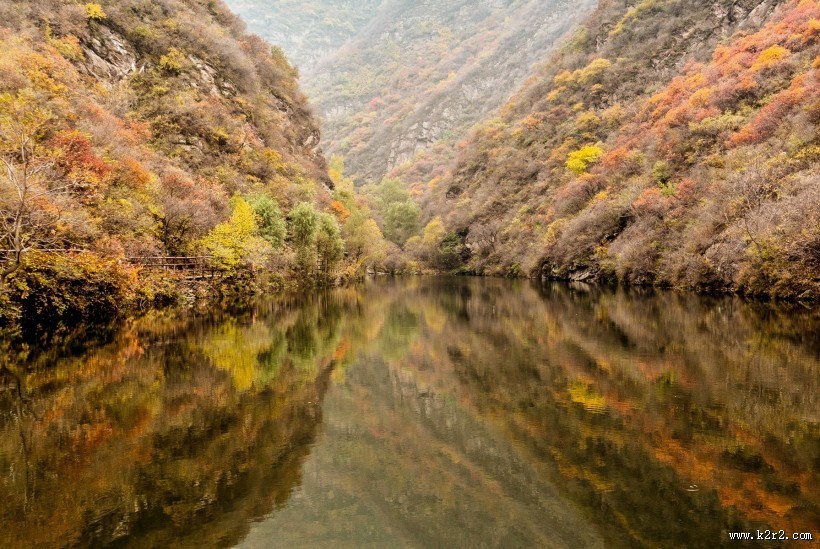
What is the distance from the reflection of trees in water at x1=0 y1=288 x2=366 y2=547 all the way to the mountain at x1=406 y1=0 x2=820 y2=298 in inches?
1001

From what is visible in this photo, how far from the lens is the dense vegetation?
2112 cm

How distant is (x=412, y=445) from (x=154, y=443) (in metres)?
4.12

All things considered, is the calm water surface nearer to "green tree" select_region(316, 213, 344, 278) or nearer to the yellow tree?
the yellow tree

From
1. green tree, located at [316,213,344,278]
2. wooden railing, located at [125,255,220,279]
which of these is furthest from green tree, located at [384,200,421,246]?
wooden railing, located at [125,255,220,279]

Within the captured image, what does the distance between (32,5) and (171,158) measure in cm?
1601

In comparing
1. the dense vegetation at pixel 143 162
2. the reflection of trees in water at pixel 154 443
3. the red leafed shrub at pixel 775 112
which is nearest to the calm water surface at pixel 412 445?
the reflection of trees in water at pixel 154 443

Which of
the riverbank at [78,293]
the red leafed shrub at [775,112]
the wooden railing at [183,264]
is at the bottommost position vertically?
the riverbank at [78,293]

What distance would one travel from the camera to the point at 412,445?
8.84m

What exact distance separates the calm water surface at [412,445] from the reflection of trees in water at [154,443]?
4 centimetres

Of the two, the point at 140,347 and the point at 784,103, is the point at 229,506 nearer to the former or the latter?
the point at 140,347

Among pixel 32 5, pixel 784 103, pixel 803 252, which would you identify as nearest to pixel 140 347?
pixel 803 252

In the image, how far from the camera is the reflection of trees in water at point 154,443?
578 cm

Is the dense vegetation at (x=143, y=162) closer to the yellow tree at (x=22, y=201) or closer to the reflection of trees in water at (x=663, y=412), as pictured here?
the yellow tree at (x=22, y=201)

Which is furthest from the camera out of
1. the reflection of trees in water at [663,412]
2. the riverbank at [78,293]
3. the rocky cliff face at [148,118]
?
the rocky cliff face at [148,118]
